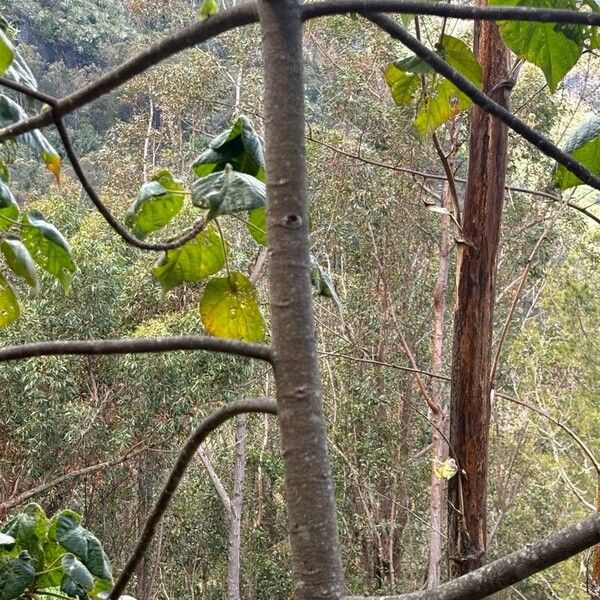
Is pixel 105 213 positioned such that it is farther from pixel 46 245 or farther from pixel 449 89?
pixel 449 89

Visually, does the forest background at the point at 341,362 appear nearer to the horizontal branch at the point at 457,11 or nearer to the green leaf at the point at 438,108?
the green leaf at the point at 438,108

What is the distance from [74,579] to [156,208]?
0.23m

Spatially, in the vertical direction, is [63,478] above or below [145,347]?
above

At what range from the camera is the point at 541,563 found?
0.63 ft

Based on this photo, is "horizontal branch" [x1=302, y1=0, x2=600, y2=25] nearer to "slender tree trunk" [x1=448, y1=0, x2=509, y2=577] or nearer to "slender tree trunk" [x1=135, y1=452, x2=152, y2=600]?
"slender tree trunk" [x1=448, y1=0, x2=509, y2=577]

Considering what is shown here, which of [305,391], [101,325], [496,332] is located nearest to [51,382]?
[101,325]

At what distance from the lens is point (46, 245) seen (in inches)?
20.0

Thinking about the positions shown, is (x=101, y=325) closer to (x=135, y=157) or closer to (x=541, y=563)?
(x=135, y=157)

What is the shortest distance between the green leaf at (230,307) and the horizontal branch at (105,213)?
0.03 metres

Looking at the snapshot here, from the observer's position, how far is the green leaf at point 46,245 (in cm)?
50

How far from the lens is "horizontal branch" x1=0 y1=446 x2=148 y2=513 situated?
4.69 m

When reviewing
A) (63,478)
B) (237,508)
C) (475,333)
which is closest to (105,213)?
(475,333)

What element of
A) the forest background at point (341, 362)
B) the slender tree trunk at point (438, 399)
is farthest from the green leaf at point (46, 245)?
the slender tree trunk at point (438, 399)

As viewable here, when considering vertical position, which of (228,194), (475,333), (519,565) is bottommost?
(519,565)
